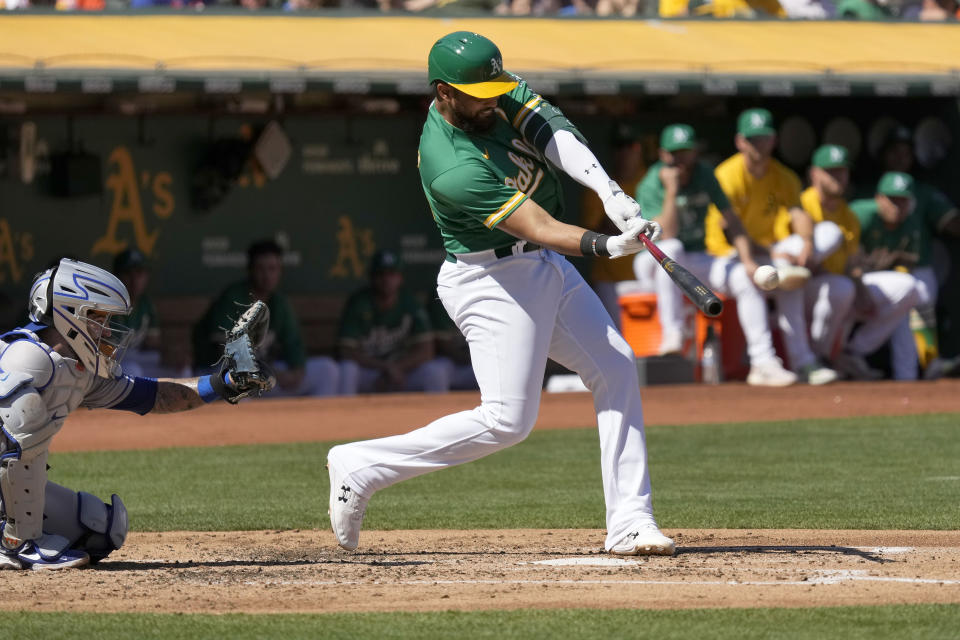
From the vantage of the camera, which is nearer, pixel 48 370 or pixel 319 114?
→ pixel 48 370

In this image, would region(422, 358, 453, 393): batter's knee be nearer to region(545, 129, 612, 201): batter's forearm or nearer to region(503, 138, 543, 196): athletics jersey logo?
region(503, 138, 543, 196): athletics jersey logo

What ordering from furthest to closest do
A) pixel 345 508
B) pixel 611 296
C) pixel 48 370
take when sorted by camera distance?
pixel 611 296 < pixel 345 508 < pixel 48 370

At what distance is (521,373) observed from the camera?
A: 502 centimetres

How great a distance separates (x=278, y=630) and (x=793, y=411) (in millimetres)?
6823

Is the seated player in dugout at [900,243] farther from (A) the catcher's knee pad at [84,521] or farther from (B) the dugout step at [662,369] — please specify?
(A) the catcher's knee pad at [84,521]

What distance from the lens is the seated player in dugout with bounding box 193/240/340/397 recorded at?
1134 centimetres

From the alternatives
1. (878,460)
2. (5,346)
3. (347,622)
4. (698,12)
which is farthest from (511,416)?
(698,12)

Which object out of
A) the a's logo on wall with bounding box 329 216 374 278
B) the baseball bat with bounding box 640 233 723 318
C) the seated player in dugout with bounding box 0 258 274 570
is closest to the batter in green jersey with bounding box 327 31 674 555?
the baseball bat with bounding box 640 233 723 318

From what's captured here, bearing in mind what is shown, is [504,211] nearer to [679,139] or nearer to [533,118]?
[533,118]

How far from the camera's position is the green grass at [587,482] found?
20.8 ft

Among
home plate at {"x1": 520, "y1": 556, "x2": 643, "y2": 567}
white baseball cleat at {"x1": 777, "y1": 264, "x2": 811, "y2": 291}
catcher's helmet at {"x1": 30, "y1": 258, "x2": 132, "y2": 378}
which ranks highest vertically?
catcher's helmet at {"x1": 30, "y1": 258, "x2": 132, "y2": 378}

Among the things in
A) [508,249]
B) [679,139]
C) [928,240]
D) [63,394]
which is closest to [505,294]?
[508,249]

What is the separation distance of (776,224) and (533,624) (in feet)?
26.7

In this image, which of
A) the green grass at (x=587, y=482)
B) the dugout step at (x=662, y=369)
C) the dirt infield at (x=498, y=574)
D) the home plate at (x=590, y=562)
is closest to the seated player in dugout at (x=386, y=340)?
the dugout step at (x=662, y=369)
